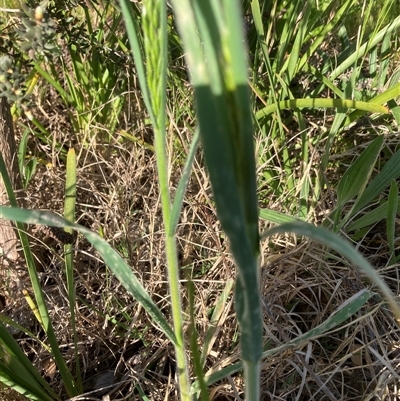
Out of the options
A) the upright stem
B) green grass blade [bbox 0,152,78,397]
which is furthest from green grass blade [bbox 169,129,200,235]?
green grass blade [bbox 0,152,78,397]

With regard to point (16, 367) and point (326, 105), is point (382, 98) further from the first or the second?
point (16, 367)

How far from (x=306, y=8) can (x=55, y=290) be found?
2.36 feet

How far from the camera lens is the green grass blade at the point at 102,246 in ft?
1.28

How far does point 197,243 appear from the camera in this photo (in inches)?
35.5

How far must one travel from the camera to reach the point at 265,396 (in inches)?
30.0

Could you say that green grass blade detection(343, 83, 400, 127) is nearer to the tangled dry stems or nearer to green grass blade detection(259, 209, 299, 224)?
the tangled dry stems

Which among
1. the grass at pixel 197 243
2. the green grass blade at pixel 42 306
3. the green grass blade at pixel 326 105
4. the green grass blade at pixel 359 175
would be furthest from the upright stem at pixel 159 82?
the green grass blade at pixel 326 105

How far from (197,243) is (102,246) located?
0.49 meters

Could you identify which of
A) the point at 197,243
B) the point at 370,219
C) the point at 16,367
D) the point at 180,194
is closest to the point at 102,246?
the point at 180,194

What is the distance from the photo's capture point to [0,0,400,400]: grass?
0.65 metres

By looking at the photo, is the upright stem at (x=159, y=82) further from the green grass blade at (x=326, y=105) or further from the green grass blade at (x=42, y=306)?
the green grass blade at (x=326, y=105)

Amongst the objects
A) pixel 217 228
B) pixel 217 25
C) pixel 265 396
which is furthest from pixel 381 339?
pixel 217 25

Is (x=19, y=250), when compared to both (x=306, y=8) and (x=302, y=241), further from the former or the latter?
(x=306, y=8)

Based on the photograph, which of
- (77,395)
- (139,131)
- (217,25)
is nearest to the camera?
(217,25)
